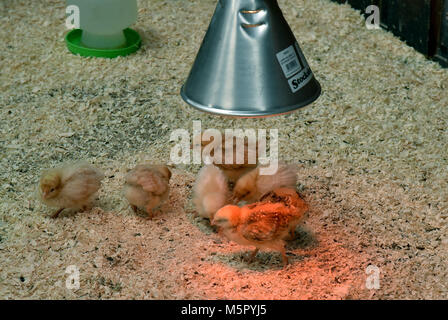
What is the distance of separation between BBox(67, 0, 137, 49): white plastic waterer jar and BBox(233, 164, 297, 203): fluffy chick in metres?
2.04

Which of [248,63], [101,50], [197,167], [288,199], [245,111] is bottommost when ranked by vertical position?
[197,167]

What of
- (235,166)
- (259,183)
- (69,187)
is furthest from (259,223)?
(69,187)

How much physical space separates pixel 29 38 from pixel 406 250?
11.0ft

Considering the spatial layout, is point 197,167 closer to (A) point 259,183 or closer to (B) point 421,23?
(A) point 259,183

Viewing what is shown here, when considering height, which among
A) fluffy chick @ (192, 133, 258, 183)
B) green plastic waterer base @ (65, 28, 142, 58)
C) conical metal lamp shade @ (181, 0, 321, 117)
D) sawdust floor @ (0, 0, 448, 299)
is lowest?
sawdust floor @ (0, 0, 448, 299)

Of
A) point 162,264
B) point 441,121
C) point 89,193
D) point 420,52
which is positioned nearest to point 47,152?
point 89,193

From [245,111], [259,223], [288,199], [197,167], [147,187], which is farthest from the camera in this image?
[197,167]

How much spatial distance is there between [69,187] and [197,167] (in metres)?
0.77

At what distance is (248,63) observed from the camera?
1.84 m

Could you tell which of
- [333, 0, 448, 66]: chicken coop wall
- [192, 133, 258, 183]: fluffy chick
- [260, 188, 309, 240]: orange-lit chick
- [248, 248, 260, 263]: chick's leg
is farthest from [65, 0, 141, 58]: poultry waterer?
[248, 248, 260, 263]: chick's leg

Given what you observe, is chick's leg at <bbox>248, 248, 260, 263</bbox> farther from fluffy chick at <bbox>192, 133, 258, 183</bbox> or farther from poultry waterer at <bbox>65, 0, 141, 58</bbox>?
poultry waterer at <bbox>65, 0, 141, 58</bbox>

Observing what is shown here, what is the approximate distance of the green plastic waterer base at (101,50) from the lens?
4473mm

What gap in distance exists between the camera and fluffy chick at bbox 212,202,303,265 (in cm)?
245

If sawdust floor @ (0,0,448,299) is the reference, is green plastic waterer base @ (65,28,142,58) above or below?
above
